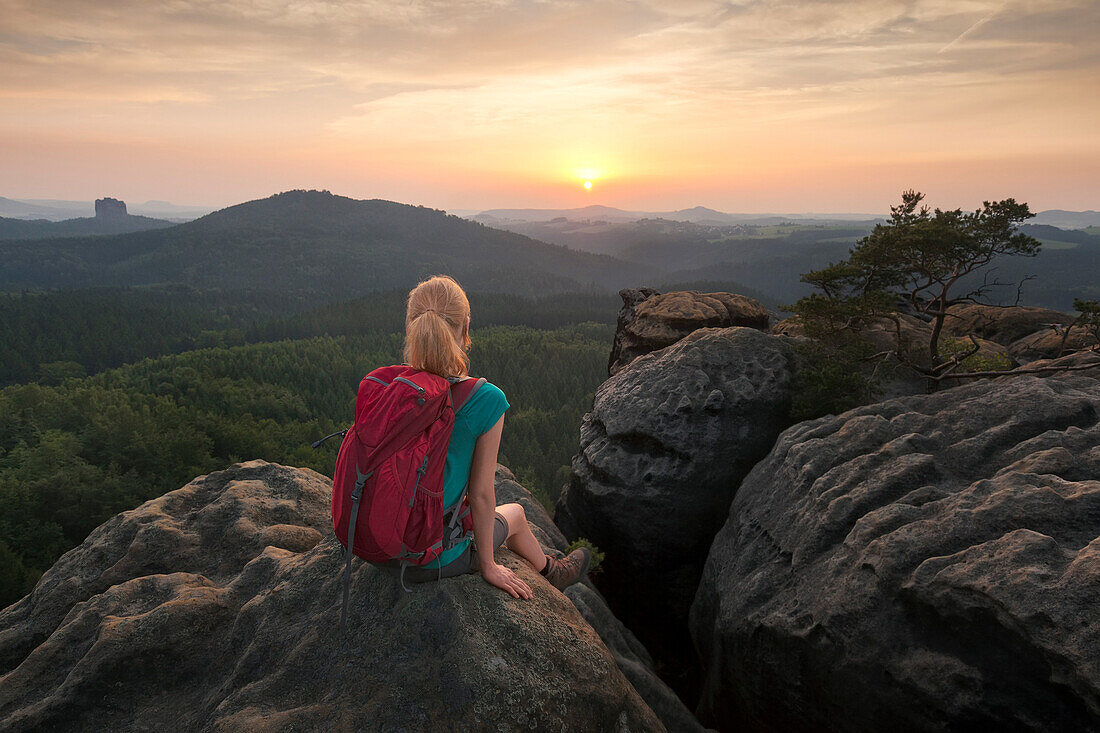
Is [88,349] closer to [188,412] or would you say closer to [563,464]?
[188,412]

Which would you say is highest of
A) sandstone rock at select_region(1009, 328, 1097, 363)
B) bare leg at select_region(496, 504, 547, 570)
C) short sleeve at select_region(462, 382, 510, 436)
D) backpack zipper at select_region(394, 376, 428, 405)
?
backpack zipper at select_region(394, 376, 428, 405)

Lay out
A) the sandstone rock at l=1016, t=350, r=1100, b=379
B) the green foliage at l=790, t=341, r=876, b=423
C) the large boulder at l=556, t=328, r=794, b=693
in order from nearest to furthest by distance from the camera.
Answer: the sandstone rock at l=1016, t=350, r=1100, b=379
the green foliage at l=790, t=341, r=876, b=423
the large boulder at l=556, t=328, r=794, b=693

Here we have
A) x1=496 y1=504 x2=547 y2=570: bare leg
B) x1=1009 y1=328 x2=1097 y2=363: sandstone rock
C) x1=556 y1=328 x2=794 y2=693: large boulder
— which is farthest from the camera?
x1=1009 y1=328 x2=1097 y2=363: sandstone rock

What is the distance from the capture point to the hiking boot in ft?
24.4

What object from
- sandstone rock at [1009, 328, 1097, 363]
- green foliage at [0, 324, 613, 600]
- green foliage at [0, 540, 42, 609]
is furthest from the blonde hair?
green foliage at [0, 324, 613, 600]

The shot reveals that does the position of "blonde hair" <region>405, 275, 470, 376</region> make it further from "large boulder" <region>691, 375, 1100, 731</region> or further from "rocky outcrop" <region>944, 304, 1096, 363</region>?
"rocky outcrop" <region>944, 304, 1096, 363</region>

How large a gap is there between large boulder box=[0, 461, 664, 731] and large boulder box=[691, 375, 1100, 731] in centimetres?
267

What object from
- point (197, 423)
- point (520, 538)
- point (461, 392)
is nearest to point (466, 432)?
point (461, 392)

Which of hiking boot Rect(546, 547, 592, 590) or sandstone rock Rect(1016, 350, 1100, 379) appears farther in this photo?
sandstone rock Rect(1016, 350, 1100, 379)

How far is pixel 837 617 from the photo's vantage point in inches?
278

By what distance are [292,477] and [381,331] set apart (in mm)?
129936

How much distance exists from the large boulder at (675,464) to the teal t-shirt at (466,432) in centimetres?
810

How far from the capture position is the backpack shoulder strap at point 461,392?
547 centimetres

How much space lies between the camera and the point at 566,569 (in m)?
7.55
